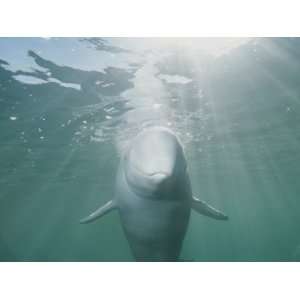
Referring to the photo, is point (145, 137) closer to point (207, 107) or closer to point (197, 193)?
point (207, 107)

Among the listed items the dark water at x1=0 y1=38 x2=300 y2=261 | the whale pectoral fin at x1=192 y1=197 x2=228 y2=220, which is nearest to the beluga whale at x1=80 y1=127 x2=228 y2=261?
the whale pectoral fin at x1=192 y1=197 x2=228 y2=220

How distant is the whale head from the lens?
3.78 metres

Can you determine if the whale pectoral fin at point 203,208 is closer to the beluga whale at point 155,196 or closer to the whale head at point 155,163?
the beluga whale at point 155,196

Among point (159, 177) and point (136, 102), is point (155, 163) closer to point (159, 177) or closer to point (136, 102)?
point (159, 177)

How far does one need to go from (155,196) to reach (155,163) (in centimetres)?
71

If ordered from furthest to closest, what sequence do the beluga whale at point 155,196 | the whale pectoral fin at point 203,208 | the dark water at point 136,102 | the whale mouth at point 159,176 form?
the dark water at point 136,102
the whale pectoral fin at point 203,208
the beluga whale at point 155,196
the whale mouth at point 159,176

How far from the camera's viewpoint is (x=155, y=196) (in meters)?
4.37

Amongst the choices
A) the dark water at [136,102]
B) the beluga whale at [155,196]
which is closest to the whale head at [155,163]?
the beluga whale at [155,196]

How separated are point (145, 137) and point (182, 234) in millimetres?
1899

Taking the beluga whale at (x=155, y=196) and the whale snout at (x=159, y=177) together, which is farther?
the beluga whale at (x=155, y=196)

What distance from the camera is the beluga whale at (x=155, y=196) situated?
3.89 m

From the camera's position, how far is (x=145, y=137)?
14.0 feet

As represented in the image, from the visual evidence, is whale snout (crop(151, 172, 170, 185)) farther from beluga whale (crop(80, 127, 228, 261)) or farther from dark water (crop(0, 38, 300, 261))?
dark water (crop(0, 38, 300, 261))
